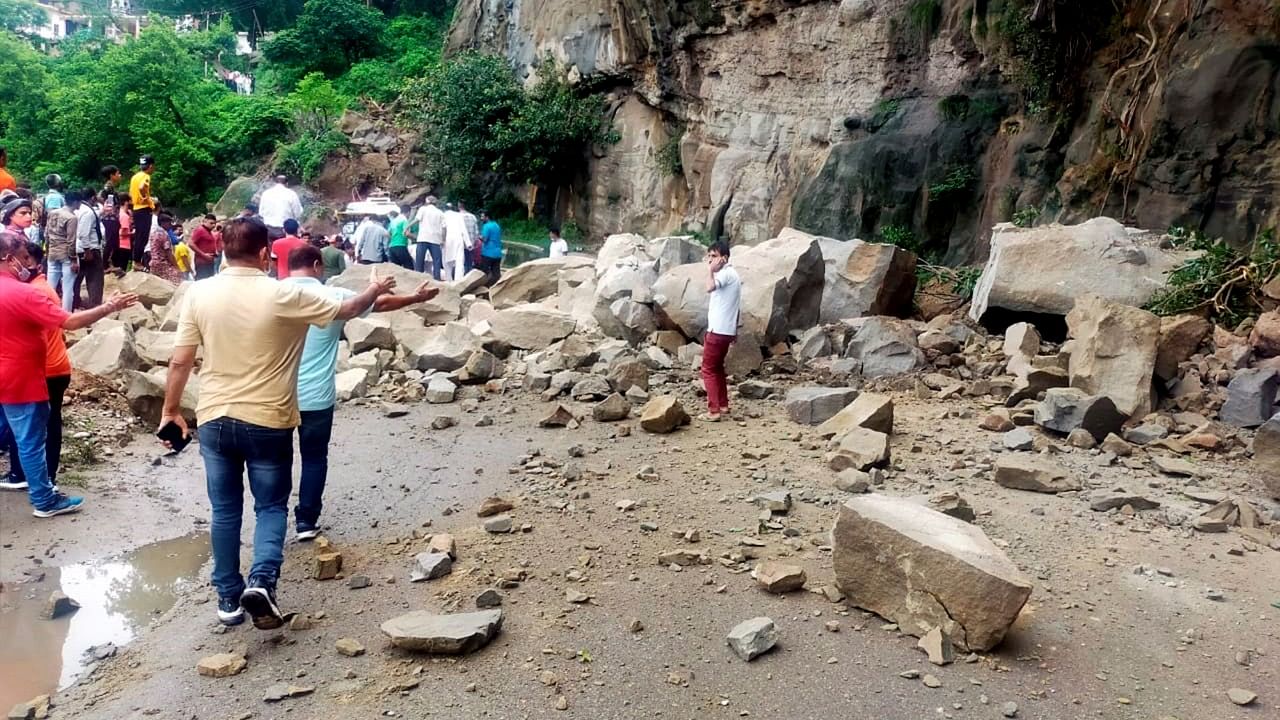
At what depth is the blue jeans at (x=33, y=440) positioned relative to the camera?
207 inches

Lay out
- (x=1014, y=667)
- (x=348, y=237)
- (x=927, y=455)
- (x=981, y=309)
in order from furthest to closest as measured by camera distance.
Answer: (x=348, y=237), (x=981, y=309), (x=927, y=455), (x=1014, y=667)

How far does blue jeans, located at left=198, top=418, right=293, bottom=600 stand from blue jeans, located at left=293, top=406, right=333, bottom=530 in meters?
0.91

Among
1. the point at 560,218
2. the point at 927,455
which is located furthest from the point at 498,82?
the point at 927,455

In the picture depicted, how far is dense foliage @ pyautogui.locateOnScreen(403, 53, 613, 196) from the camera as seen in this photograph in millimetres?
22688

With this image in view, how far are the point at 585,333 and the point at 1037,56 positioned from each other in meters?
6.71

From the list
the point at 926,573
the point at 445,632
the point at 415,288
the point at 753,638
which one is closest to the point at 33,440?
the point at 445,632

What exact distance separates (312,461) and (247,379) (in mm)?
1368

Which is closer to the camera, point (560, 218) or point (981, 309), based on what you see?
point (981, 309)

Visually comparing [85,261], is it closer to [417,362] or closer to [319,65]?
[417,362]

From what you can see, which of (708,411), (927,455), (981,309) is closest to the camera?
(927,455)

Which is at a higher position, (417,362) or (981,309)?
(981,309)

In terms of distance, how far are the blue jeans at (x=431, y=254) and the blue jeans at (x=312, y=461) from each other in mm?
9195

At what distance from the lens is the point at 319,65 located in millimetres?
35500

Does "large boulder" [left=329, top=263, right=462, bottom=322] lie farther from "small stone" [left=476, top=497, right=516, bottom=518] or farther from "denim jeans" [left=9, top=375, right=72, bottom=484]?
"small stone" [left=476, top=497, right=516, bottom=518]
